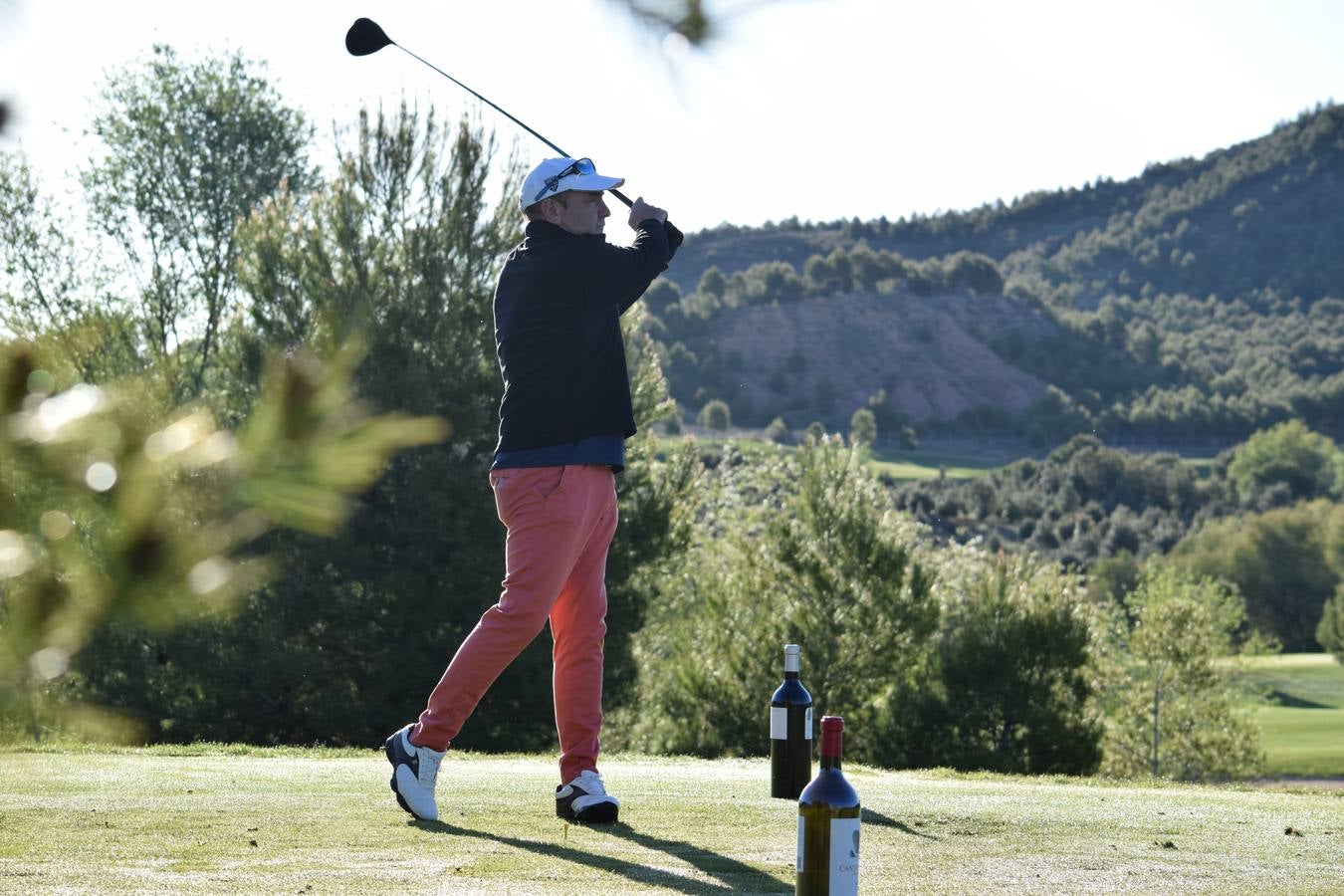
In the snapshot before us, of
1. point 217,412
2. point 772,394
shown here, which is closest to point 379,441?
point 217,412

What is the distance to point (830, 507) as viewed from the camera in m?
41.2

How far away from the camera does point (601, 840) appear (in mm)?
4582

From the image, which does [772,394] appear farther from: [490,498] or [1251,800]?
[1251,800]

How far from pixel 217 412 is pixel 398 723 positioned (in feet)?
94.7

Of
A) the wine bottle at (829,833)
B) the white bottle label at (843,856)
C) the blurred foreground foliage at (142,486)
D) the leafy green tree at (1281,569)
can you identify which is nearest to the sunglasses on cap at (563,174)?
the wine bottle at (829,833)

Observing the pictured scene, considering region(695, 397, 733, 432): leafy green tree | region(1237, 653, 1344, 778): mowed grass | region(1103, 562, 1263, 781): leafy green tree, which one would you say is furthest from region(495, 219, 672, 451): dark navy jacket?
region(695, 397, 733, 432): leafy green tree

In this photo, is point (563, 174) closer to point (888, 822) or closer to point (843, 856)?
point (888, 822)

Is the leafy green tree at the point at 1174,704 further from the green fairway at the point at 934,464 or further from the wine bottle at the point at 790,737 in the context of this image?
the green fairway at the point at 934,464

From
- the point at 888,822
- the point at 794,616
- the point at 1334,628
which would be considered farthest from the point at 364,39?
the point at 1334,628

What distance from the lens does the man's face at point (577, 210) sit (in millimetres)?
5266

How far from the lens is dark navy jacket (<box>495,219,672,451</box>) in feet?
16.8

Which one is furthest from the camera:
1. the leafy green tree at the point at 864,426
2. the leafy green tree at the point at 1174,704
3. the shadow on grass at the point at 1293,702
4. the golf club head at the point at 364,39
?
the leafy green tree at the point at 864,426

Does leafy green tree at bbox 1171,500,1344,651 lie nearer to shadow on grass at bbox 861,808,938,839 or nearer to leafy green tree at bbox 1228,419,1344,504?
leafy green tree at bbox 1228,419,1344,504

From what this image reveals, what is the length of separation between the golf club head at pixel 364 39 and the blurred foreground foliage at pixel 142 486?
182 cm
